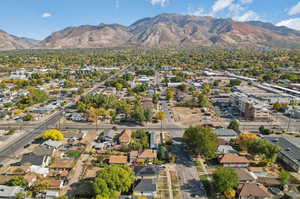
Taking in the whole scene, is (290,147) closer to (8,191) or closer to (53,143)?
(53,143)

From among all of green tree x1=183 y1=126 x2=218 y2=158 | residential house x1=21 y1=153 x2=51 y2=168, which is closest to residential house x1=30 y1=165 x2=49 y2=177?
residential house x1=21 y1=153 x2=51 y2=168

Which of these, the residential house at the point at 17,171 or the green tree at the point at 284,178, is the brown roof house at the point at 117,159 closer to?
the residential house at the point at 17,171

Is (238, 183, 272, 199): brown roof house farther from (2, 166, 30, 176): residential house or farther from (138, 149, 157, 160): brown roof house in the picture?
(2, 166, 30, 176): residential house

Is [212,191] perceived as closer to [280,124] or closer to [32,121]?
[280,124]

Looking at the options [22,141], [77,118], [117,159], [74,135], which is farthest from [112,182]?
[77,118]

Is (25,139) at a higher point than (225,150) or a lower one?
lower

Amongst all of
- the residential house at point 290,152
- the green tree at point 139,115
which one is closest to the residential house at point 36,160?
the green tree at point 139,115

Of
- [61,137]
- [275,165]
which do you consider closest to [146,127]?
[61,137]
